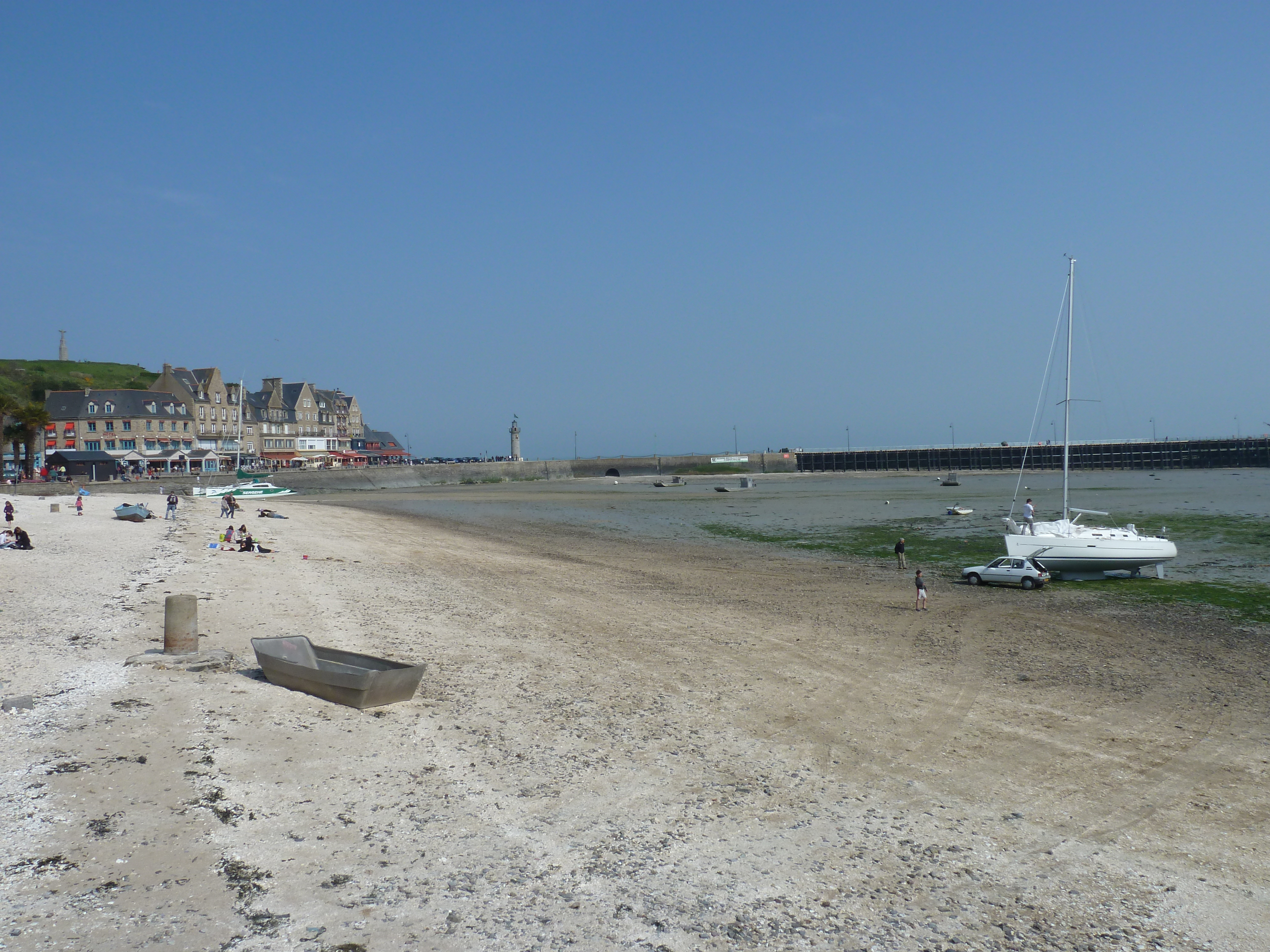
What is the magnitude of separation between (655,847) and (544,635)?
9.66 meters

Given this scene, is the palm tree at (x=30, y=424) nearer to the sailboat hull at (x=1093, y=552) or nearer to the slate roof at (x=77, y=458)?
the slate roof at (x=77, y=458)

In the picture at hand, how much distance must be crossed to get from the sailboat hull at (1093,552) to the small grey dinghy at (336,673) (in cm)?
2334

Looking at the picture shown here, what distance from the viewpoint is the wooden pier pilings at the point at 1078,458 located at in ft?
466

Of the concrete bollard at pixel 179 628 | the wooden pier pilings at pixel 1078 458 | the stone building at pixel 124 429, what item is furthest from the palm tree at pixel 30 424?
the wooden pier pilings at pixel 1078 458

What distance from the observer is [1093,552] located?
29.5m

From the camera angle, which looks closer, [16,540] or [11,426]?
[16,540]

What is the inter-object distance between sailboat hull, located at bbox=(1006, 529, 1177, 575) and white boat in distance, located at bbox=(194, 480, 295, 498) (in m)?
52.2

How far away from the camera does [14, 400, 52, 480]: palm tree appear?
6925 cm

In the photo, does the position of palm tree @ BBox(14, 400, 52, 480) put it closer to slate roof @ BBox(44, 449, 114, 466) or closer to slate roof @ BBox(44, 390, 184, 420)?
slate roof @ BBox(44, 449, 114, 466)

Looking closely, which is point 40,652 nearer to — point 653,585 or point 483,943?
point 483,943

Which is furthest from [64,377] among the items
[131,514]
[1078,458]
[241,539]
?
[1078,458]

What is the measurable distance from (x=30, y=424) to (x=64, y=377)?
56.1 meters

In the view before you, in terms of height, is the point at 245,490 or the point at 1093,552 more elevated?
the point at 245,490

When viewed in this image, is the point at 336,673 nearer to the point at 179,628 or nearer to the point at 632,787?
the point at 179,628
